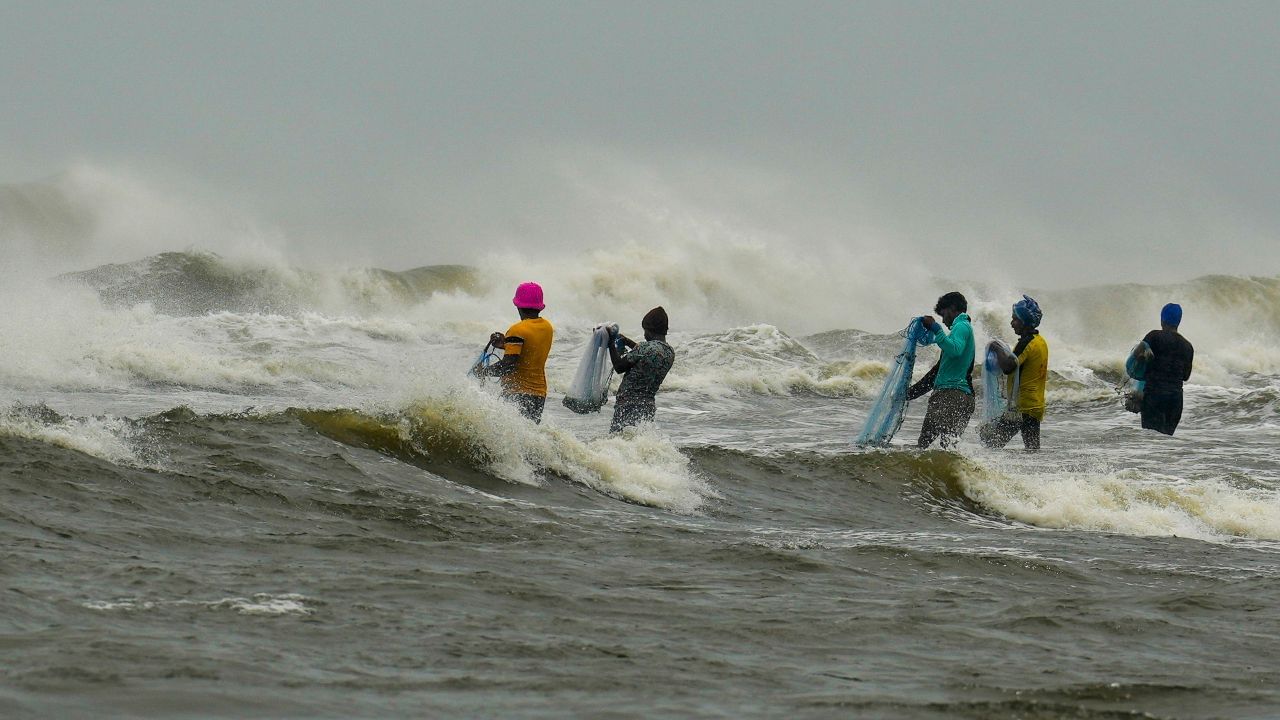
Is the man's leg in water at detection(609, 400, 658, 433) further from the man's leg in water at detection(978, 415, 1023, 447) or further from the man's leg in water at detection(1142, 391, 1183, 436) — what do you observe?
the man's leg in water at detection(1142, 391, 1183, 436)

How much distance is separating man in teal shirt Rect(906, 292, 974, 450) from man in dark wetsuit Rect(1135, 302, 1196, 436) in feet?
8.47

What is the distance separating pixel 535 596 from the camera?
560cm

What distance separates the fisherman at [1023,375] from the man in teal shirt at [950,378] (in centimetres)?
63

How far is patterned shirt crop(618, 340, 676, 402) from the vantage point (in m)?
10.7

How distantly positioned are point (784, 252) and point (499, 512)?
3685 cm

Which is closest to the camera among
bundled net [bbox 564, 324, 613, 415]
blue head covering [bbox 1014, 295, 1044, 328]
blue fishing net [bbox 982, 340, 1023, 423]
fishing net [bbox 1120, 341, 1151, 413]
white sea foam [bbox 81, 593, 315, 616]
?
white sea foam [bbox 81, 593, 315, 616]

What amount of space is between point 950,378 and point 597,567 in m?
5.33

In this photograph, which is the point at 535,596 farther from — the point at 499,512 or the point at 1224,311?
the point at 1224,311

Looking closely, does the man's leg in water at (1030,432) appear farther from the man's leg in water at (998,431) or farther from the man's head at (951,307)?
the man's head at (951,307)

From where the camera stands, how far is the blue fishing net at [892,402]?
39.3ft

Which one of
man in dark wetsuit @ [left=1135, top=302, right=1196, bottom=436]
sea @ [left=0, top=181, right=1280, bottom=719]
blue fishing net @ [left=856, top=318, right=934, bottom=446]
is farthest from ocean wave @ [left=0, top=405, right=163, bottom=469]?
man in dark wetsuit @ [left=1135, top=302, right=1196, bottom=436]

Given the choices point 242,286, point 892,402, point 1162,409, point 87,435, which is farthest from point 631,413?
point 242,286

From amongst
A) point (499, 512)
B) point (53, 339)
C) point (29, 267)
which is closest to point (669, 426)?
point (53, 339)

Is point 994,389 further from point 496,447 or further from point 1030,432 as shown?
point 496,447
